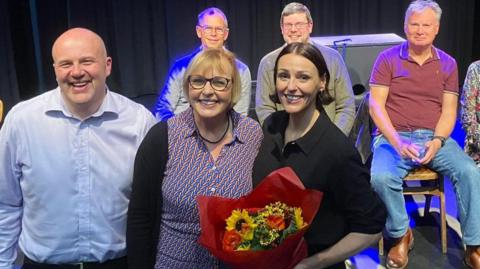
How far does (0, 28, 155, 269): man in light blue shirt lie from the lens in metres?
1.78

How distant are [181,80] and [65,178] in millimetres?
1997

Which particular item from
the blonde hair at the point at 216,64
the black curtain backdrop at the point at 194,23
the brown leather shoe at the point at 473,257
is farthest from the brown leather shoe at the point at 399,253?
the black curtain backdrop at the point at 194,23

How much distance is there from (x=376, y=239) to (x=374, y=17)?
22.9 feet

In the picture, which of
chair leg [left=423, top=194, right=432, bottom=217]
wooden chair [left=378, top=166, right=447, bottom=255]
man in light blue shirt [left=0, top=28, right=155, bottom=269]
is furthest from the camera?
chair leg [left=423, top=194, right=432, bottom=217]

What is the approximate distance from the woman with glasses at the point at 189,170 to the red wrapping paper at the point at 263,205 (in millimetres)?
166

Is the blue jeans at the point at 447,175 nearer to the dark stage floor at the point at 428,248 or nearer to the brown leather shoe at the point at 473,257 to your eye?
the brown leather shoe at the point at 473,257

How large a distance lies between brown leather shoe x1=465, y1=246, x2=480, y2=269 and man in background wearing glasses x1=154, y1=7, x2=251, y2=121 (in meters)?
1.60

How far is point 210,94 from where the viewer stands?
1.74m

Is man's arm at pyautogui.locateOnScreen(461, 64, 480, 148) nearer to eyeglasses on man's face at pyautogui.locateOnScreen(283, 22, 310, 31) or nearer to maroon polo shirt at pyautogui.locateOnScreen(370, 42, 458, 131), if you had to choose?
maroon polo shirt at pyautogui.locateOnScreen(370, 42, 458, 131)

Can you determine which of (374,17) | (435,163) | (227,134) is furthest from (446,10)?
(227,134)

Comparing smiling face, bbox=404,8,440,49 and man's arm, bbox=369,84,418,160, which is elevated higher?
smiling face, bbox=404,8,440,49

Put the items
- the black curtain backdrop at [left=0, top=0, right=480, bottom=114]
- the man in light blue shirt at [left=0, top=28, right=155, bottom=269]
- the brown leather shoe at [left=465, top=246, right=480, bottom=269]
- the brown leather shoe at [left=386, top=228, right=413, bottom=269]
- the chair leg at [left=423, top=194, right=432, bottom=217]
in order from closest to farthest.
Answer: the man in light blue shirt at [left=0, top=28, right=155, bottom=269] → the brown leather shoe at [left=465, top=246, right=480, bottom=269] → the brown leather shoe at [left=386, top=228, right=413, bottom=269] → the chair leg at [left=423, top=194, right=432, bottom=217] → the black curtain backdrop at [left=0, top=0, right=480, bottom=114]

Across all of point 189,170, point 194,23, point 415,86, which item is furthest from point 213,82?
point 194,23

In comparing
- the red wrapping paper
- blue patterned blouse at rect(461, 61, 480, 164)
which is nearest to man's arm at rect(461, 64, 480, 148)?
blue patterned blouse at rect(461, 61, 480, 164)
